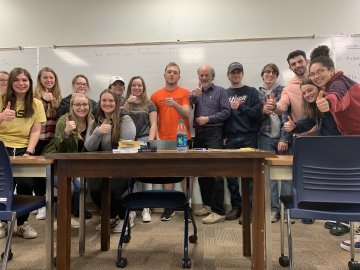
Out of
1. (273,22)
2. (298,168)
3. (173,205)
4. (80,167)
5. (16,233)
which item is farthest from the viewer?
(273,22)

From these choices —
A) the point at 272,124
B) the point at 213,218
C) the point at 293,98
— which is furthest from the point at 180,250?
the point at 293,98

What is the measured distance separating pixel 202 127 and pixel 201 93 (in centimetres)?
39

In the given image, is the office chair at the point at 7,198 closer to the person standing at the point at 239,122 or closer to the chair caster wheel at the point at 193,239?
the chair caster wheel at the point at 193,239

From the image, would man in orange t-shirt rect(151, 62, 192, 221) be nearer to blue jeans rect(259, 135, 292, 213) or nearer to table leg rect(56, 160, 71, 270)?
blue jeans rect(259, 135, 292, 213)

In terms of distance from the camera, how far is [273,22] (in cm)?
372

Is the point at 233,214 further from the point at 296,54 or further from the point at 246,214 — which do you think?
the point at 296,54

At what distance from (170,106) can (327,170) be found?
79.4 inches

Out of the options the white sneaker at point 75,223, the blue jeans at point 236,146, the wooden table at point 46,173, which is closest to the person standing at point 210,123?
the blue jeans at point 236,146

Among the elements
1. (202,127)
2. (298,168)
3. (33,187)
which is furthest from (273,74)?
(33,187)

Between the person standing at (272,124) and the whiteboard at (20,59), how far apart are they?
2889mm

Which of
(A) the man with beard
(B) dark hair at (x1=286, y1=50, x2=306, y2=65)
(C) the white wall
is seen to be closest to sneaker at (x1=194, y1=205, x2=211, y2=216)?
(A) the man with beard

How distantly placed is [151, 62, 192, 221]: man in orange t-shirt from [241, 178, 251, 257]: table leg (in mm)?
1293

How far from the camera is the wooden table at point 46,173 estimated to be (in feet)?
5.96

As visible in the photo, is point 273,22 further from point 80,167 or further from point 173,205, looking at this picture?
point 80,167
